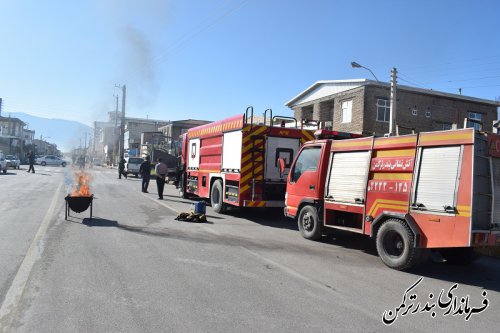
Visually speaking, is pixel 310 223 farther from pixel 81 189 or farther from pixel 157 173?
pixel 157 173

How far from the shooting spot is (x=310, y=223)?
362 inches

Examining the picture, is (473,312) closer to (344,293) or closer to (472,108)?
(344,293)

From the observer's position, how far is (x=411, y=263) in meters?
6.57

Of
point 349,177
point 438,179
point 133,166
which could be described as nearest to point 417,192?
point 438,179

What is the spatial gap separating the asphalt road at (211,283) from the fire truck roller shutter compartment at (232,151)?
9.77ft

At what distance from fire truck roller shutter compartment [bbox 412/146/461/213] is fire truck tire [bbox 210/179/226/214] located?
7484 millimetres

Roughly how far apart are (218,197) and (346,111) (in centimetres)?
2232

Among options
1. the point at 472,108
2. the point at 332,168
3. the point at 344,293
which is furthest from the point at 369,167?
the point at 472,108

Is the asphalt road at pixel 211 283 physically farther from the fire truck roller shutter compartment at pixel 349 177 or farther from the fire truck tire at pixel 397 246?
the fire truck roller shutter compartment at pixel 349 177

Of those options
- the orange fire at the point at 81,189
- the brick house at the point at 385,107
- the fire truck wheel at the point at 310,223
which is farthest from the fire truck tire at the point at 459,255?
the brick house at the point at 385,107

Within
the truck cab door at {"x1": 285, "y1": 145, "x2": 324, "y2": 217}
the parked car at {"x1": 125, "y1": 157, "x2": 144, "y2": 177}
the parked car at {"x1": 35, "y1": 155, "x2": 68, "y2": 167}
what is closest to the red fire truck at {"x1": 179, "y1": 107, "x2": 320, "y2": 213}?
the truck cab door at {"x1": 285, "y1": 145, "x2": 324, "y2": 217}

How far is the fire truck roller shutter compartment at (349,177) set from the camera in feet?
25.4

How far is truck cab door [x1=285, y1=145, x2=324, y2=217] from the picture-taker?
29.9ft

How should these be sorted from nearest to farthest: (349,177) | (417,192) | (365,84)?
(417,192), (349,177), (365,84)
